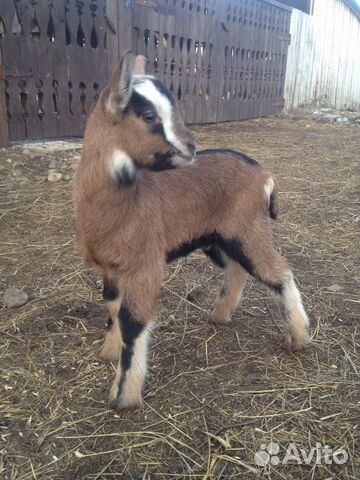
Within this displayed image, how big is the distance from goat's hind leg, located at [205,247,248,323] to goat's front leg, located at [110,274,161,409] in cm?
70

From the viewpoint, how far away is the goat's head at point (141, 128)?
191 centimetres

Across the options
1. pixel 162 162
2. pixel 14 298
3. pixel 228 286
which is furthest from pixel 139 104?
pixel 14 298

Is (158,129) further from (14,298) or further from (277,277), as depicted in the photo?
(14,298)

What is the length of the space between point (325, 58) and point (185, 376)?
13861mm

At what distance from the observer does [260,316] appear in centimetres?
295

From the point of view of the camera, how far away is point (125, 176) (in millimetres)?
2008

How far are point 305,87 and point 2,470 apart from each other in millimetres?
13159

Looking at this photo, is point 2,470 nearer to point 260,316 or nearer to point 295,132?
point 260,316

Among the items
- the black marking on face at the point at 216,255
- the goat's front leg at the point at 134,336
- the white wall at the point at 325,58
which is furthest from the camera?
the white wall at the point at 325,58

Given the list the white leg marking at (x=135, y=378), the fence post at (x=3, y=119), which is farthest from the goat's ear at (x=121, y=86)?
the fence post at (x=3, y=119)

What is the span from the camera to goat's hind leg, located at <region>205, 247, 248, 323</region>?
9.00ft

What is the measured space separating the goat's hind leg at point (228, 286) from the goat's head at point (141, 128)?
34.9 inches

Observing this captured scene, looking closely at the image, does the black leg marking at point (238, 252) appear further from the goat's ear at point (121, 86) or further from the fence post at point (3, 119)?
the fence post at point (3, 119)

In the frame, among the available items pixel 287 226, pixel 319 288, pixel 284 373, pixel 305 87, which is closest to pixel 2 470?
pixel 284 373
